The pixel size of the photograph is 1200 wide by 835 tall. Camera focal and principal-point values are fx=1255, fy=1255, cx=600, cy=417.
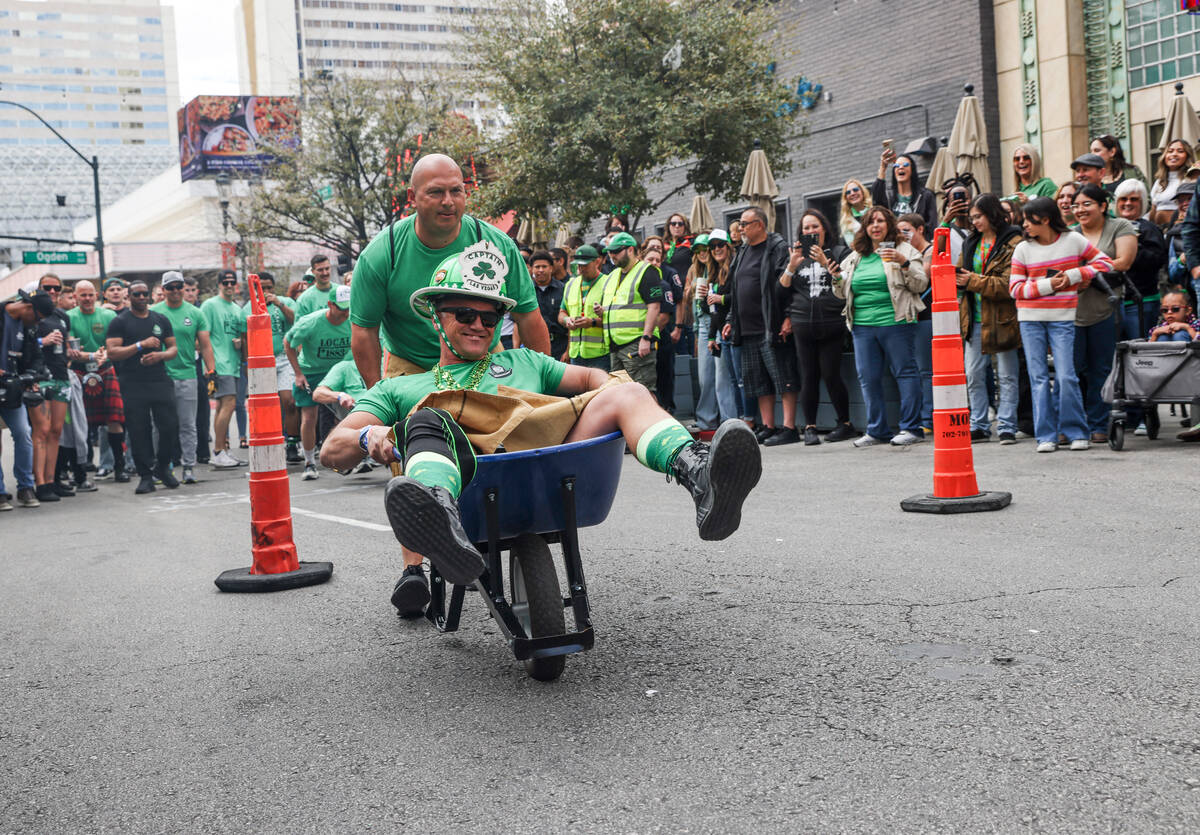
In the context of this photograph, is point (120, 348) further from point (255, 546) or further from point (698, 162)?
point (698, 162)

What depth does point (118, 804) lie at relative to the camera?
3.41 m

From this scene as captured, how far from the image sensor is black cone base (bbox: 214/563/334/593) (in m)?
6.45

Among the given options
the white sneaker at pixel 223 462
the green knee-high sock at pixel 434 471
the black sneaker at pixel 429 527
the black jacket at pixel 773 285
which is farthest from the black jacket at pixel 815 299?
the black sneaker at pixel 429 527

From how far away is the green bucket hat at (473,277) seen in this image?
14.9 ft

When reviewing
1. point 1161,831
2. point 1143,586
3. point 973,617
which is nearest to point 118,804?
point 1161,831

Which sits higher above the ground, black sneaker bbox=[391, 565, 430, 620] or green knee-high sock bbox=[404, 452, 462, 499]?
green knee-high sock bbox=[404, 452, 462, 499]

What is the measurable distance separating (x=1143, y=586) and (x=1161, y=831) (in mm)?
2563

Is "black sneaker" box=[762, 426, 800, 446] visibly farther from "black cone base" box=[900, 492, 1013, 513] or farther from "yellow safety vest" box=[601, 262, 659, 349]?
"black cone base" box=[900, 492, 1013, 513]

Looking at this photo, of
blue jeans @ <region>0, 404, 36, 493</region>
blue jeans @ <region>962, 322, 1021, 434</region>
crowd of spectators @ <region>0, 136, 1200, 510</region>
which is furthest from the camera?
blue jeans @ <region>0, 404, 36, 493</region>

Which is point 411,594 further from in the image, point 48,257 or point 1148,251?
point 48,257

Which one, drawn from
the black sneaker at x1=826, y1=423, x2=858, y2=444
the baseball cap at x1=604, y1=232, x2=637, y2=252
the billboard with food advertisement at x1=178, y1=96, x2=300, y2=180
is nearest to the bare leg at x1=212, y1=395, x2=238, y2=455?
the baseball cap at x1=604, y1=232, x2=637, y2=252

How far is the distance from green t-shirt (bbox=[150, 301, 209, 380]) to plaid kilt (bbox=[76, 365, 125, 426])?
615 mm

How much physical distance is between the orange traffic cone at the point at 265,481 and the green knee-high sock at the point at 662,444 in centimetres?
288

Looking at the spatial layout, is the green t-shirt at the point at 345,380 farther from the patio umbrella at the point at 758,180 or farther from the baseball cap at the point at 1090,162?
the patio umbrella at the point at 758,180
